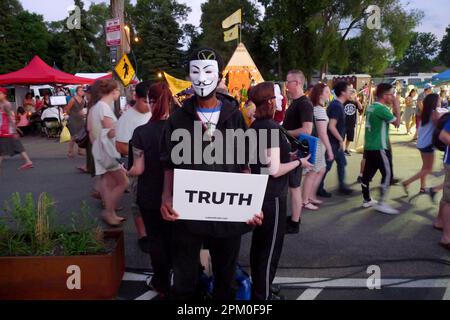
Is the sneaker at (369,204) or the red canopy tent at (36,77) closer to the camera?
the sneaker at (369,204)

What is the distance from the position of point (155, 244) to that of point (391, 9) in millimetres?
35793

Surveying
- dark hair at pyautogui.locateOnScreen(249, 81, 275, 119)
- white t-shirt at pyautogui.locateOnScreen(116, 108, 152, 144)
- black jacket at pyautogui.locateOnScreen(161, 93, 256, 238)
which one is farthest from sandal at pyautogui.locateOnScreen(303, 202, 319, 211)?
black jacket at pyautogui.locateOnScreen(161, 93, 256, 238)

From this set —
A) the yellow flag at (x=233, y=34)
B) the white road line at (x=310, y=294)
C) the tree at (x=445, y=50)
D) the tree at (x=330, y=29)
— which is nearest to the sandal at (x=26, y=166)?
the white road line at (x=310, y=294)

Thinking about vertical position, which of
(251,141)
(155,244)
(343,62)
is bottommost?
(155,244)

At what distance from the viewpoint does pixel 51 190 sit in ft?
23.6

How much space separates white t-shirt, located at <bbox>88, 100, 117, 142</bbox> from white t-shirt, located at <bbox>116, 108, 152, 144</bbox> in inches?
27.0

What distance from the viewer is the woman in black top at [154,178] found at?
3031 millimetres

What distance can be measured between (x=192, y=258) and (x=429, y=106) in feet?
16.5

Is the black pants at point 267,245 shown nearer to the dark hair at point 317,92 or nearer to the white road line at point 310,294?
the white road line at point 310,294

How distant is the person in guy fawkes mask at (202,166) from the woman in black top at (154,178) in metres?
0.65

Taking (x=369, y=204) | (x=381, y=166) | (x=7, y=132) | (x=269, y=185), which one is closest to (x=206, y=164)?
(x=269, y=185)
